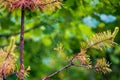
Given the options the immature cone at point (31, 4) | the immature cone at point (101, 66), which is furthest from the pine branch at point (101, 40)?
the immature cone at point (31, 4)

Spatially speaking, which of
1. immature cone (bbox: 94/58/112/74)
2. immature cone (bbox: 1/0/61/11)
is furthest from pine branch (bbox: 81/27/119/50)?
immature cone (bbox: 1/0/61/11)

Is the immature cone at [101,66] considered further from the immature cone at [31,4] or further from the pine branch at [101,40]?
the immature cone at [31,4]

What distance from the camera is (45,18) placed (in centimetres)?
366

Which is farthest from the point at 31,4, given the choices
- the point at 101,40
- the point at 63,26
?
the point at 63,26

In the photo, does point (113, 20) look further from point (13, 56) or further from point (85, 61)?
point (13, 56)

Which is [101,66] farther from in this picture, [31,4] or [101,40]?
[31,4]

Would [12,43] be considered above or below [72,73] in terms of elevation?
above

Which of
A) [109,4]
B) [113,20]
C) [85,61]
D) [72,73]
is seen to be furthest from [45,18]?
[72,73]

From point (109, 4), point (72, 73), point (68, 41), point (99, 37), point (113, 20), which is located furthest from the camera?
point (72, 73)

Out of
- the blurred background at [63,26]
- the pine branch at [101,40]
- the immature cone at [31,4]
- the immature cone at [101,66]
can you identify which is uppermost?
the immature cone at [31,4]

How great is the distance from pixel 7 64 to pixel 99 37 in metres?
0.42

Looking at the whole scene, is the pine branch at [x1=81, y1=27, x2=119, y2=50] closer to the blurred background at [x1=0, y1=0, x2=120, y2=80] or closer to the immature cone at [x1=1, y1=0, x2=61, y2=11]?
the blurred background at [x1=0, y1=0, x2=120, y2=80]

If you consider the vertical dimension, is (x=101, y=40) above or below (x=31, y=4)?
below

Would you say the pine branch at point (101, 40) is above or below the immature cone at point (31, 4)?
below
